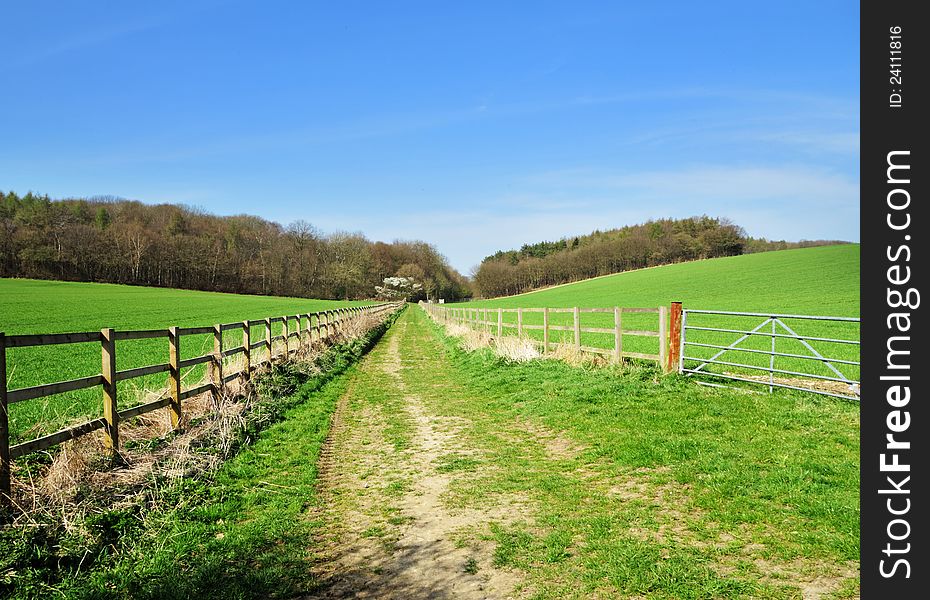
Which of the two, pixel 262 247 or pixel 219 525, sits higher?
pixel 262 247

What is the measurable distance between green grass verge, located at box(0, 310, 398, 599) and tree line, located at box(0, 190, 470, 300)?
93.2m

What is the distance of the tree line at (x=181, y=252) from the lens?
270ft

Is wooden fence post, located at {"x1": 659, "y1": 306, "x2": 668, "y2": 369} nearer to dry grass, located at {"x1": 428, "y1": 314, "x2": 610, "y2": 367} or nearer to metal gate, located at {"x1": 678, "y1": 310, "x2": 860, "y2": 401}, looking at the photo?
metal gate, located at {"x1": 678, "y1": 310, "x2": 860, "y2": 401}

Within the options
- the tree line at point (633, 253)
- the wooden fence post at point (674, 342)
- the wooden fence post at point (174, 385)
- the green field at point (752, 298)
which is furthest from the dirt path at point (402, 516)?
the tree line at point (633, 253)

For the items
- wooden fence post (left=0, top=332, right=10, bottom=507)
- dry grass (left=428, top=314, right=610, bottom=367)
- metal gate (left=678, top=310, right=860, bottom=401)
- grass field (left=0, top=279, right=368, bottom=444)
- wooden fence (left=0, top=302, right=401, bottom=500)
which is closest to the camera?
wooden fence post (left=0, top=332, right=10, bottom=507)

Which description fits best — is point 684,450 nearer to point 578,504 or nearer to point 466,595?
point 578,504

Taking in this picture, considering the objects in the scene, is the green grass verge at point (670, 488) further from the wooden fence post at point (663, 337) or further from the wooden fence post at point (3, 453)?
the wooden fence post at point (3, 453)

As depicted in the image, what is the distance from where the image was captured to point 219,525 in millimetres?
4582

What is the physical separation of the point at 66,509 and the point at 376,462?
3.03 m

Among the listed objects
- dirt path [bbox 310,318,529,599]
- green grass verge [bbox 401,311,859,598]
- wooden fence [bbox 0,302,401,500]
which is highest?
wooden fence [bbox 0,302,401,500]

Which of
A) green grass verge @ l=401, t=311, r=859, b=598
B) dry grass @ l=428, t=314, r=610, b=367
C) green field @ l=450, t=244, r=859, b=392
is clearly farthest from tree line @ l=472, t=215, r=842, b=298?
green grass verge @ l=401, t=311, r=859, b=598

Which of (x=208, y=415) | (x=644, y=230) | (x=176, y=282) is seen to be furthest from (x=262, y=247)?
(x=208, y=415)

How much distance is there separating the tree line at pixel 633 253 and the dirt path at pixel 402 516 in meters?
108

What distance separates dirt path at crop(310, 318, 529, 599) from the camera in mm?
3523
